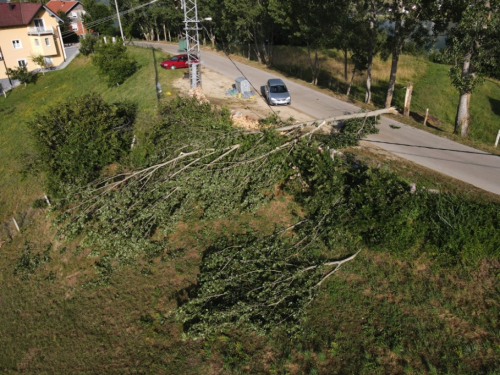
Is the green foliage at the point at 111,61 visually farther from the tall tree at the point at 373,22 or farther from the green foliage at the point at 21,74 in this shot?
the tall tree at the point at 373,22

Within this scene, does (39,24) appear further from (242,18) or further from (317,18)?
(317,18)

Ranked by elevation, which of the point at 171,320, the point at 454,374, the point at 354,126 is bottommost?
the point at 171,320

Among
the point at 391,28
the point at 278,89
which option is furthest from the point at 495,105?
the point at 278,89

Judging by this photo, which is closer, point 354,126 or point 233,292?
point 233,292

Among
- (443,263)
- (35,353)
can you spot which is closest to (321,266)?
(443,263)

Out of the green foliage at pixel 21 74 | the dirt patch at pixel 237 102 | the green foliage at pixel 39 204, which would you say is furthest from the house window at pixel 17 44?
the green foliage at pixel 39 204

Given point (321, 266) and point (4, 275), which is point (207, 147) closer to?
point (321, 266)
